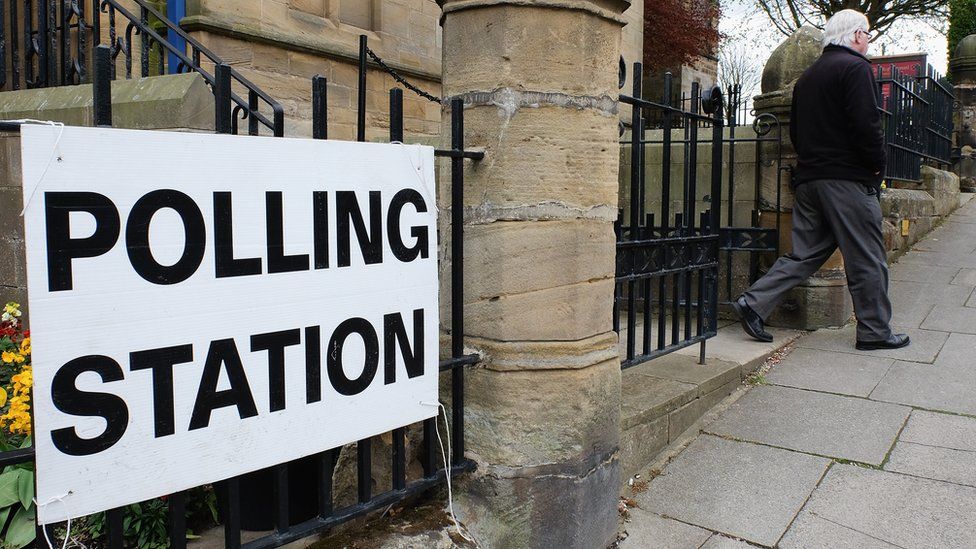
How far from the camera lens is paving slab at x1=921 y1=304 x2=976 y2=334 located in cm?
517

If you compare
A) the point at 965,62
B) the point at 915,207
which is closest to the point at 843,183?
the point at 915,207

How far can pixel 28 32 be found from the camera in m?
5.35

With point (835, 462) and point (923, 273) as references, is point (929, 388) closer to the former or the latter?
point (835, 462)

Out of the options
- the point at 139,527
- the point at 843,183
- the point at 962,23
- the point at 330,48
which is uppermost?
the point at 962,23

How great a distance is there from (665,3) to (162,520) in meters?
19.4

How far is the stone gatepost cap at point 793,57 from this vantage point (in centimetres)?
543

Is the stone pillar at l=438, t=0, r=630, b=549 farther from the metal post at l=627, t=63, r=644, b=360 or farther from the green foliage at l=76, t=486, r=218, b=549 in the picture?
the green foliage at l=76, t=486, r=218, b=549

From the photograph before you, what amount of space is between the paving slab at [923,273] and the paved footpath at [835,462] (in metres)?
1.62

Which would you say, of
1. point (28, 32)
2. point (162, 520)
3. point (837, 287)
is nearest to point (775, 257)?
point (837, 287)

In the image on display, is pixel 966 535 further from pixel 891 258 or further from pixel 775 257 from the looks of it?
pixel 891 258

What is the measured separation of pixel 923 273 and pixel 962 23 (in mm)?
11243

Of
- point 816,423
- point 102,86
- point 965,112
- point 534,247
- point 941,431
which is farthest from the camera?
point 965,112

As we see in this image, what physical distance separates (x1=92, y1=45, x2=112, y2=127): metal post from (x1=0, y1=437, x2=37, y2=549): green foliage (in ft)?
4.67

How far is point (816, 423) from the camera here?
3.68m
